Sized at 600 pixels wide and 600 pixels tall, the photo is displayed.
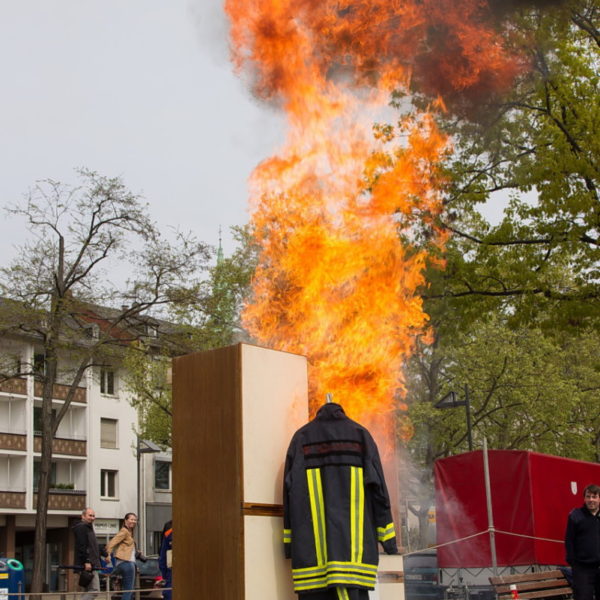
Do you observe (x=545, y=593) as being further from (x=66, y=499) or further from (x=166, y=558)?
(x=66, y=499)

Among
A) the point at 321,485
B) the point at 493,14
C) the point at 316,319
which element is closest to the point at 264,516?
the point at 321,485

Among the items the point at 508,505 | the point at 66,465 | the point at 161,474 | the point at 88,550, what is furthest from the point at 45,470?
the point at 161,474

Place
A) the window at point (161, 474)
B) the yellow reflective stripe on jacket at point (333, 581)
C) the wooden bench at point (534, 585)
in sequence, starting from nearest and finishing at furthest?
the yellow reflective stripe on jacket at point (333, 581)
the wooden bench at point (534, 585)
the window at point (161, 474)

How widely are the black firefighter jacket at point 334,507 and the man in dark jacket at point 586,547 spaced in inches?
188

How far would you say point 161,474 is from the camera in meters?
55.2

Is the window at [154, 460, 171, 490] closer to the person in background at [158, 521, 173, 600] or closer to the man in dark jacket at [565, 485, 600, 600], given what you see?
the person in background at [158, 521, 173, 600]

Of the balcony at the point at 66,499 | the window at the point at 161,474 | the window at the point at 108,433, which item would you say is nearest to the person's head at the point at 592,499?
the balcony at the point at 66,499

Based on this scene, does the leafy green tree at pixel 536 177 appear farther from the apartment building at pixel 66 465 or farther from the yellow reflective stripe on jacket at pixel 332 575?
the apartment building at pixel 66 465

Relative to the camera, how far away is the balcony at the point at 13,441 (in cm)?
4612

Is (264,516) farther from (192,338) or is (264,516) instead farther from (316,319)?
(192,338)

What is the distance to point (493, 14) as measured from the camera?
12.7m

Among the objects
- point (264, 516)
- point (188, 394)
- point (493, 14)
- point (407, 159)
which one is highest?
point (493, 14)

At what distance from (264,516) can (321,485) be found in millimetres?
436

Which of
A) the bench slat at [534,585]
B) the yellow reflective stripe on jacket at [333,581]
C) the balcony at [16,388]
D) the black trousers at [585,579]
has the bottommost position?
the bench slat at [534,585]
